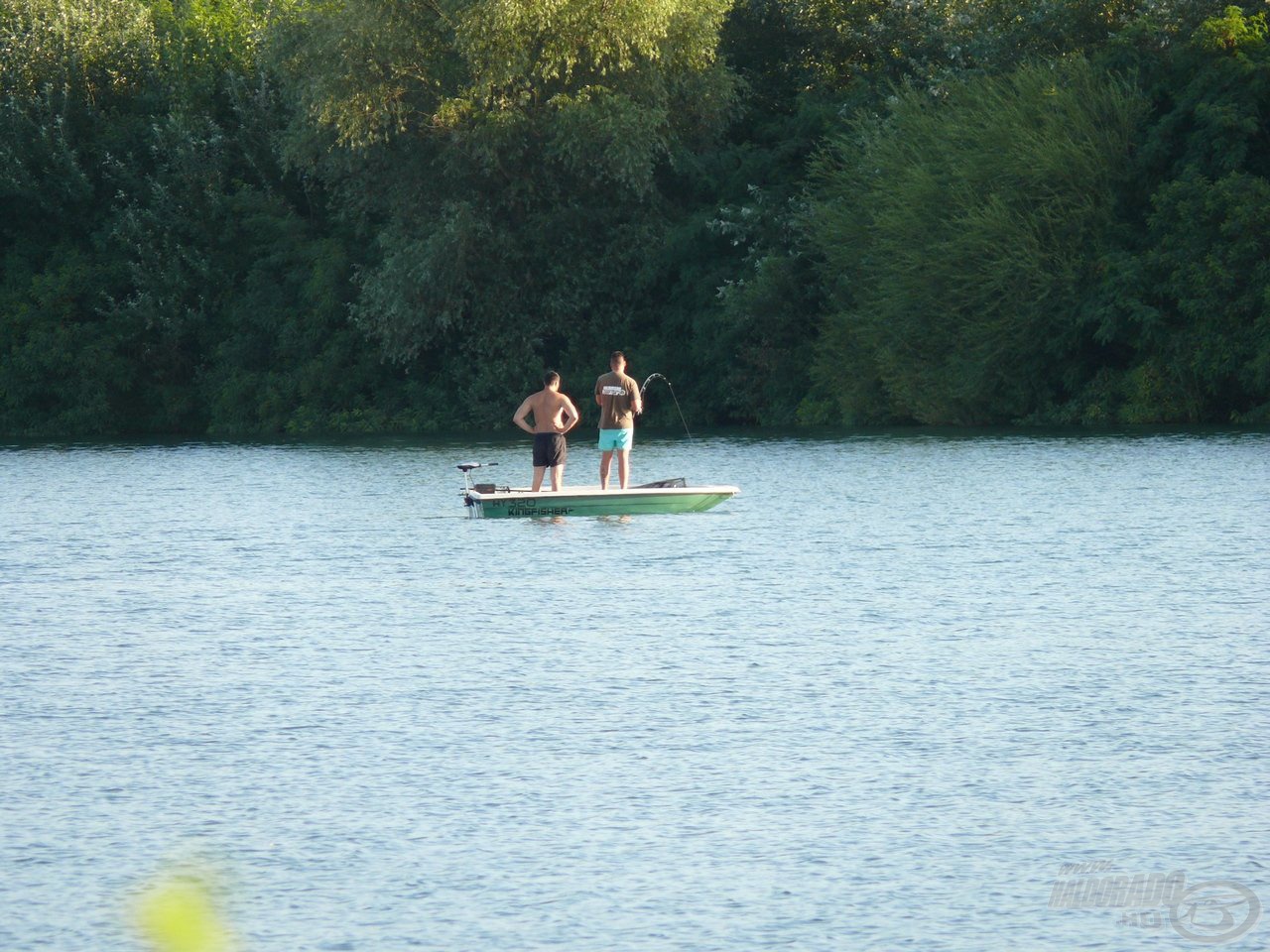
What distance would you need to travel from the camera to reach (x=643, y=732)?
1127cm

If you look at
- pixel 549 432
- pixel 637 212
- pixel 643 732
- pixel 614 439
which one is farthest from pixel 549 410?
pixel 637 212

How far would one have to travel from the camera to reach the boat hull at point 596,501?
25.0 metres

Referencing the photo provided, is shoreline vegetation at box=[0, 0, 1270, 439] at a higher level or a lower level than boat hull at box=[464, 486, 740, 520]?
higher

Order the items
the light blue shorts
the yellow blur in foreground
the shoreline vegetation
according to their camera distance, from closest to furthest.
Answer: the yellow blur in foreground, the light blue shorts, the shoreline vegetation

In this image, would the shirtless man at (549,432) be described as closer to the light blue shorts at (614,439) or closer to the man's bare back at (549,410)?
the man's bare back at (549,410)

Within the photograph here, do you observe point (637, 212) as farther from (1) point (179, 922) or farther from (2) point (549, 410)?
(1) point (179, 922)

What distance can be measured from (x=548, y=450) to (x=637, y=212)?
36.9m

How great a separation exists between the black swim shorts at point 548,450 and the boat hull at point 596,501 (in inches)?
22.9

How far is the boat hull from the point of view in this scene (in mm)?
25000

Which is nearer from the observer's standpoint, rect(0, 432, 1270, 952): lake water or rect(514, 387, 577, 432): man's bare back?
rect(0, 432, 1270, 952): lake water

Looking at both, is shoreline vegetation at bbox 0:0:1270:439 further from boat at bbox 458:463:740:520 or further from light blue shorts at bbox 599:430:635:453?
boat at bbox 458:463:740:520

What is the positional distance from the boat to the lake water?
0.98 metres

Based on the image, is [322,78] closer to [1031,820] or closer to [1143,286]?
[1143,286]

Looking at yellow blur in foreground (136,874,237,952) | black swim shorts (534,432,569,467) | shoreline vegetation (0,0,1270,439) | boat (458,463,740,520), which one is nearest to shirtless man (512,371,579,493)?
black swim shorts (534,432,569,467)
